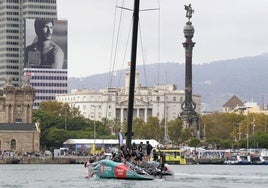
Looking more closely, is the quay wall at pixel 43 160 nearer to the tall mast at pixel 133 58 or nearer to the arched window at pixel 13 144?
the arched window at pixel 13 144

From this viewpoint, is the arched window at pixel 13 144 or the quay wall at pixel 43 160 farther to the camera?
the arched window at pixel 13 144

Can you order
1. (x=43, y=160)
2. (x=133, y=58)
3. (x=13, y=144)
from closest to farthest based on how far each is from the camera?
(x=133, y=58) < (x=43, y=160) < (x=13, y=144)

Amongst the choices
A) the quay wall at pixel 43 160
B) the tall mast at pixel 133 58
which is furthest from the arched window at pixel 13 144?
the tall mast at pixel 133 58

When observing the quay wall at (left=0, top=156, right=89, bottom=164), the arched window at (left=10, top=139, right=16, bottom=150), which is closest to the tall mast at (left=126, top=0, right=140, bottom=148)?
the quay wall at (left=0, top=156, right=89, bottom=164)

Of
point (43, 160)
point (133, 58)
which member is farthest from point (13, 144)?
point (133, 58)

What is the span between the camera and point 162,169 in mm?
81375

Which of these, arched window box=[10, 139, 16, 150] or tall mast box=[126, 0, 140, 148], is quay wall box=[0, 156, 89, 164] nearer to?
arched window box=[10, 139, 16, 150]

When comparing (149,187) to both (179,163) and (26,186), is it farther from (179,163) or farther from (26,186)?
(179,163)

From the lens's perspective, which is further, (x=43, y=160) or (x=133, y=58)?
(x=43, y=160)

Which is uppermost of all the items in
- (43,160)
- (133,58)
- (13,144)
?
(133,58)

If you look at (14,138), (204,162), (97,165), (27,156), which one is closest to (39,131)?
(14,138)

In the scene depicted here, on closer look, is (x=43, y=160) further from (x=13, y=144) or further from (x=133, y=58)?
(x=133, y=58)

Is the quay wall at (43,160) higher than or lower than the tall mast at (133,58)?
lower

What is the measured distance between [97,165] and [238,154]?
97.8 metres
